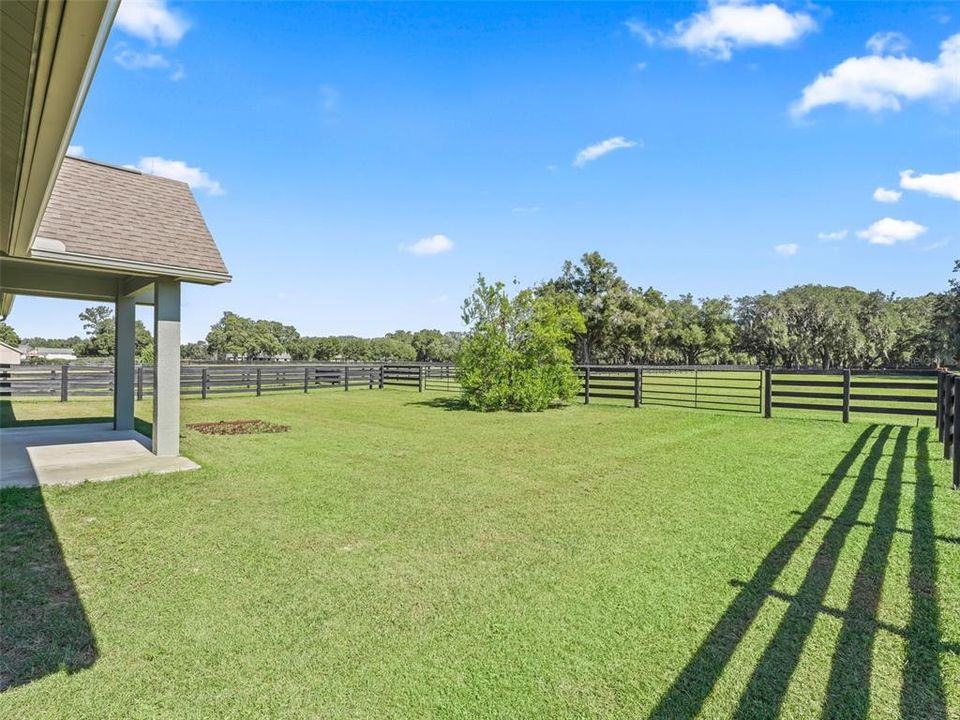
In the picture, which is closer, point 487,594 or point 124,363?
point 487,594

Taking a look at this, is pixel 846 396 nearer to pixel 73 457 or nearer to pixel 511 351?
pixel 511 351

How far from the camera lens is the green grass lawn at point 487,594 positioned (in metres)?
2.06

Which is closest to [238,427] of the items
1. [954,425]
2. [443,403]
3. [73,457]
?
[73,457]

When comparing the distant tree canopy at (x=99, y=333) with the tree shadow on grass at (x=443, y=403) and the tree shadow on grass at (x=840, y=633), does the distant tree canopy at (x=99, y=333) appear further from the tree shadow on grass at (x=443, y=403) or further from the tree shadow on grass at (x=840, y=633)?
the tree shadow on grass at (x=840, y=633)

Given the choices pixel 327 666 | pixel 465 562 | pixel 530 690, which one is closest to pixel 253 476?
pixel 465 562

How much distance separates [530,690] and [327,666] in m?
0.95

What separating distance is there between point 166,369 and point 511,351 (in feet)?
26.6

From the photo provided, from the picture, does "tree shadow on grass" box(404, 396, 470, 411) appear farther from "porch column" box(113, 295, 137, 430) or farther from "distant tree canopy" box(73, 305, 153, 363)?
"distant tree canopy" box(73, 305, 153, 363)

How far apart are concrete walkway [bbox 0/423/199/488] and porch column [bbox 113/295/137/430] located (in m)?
0.34

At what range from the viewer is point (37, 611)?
9.05 ft

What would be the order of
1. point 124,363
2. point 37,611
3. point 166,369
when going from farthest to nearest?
point 124,363
point 166,369
point 37,611

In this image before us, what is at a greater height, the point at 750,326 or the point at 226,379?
the point at 750,326

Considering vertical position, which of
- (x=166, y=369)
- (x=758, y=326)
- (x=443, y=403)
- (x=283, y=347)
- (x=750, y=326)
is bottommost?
(x=443, y=403)

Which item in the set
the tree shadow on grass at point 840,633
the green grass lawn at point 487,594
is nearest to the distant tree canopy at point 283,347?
the green grass lawn at point 487,594
